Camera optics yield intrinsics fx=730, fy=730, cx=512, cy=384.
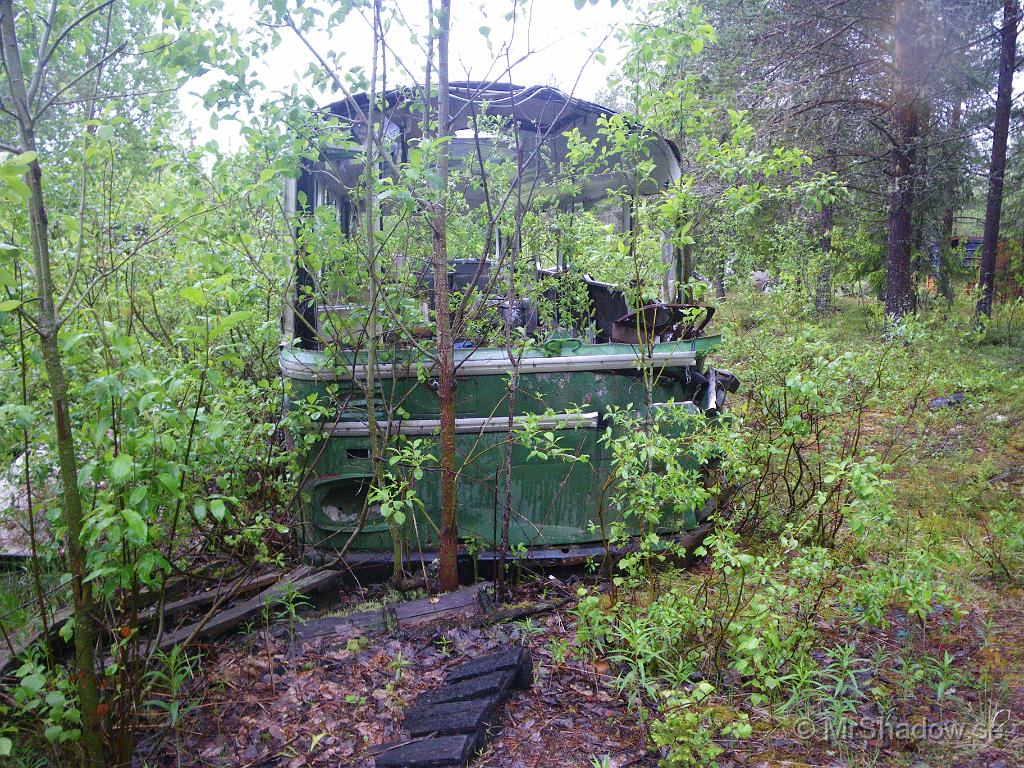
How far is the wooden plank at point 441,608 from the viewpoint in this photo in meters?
4.41

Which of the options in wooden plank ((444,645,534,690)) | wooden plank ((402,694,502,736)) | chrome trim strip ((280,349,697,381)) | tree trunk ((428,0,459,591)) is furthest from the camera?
chrome trim strip ((280,349,697,381))

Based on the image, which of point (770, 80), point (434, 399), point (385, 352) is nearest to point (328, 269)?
point (385, 352)

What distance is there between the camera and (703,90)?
11555 millimetres

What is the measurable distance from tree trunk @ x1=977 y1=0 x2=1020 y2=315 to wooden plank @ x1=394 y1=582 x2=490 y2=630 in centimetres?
1187

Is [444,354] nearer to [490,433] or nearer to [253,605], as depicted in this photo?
[490,433]

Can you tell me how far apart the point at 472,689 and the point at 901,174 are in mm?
11890

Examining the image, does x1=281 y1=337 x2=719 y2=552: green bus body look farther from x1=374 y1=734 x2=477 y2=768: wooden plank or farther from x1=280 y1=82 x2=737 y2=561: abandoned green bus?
x1=374 y1=734 x2=477 y2=768: wooden plank

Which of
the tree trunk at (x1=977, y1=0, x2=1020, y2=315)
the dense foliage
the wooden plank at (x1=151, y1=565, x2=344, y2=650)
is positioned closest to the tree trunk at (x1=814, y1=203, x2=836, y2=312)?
the tree trunk at (x1=977, y1=0, x2=1020, y2=315)

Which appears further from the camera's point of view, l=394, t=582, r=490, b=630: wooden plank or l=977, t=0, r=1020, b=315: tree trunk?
l=977, t=0, r=1020, b=315: tree trunk

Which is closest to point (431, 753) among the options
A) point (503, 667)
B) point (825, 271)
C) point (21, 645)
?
point (503, 667)

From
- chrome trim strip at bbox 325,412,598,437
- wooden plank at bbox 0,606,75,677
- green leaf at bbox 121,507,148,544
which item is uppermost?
green leaf at bbox 121,507,148,544

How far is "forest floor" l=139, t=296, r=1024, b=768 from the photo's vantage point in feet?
10.3

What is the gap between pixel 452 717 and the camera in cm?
338

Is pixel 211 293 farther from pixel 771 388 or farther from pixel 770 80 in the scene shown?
pixel 770 80
